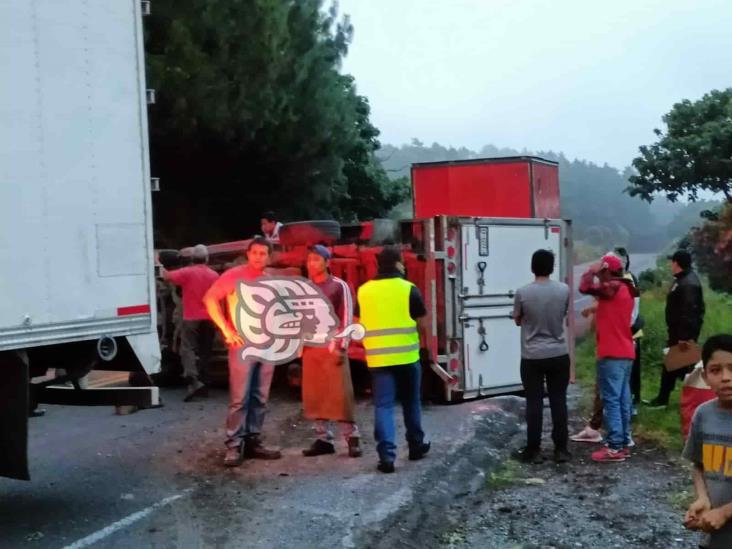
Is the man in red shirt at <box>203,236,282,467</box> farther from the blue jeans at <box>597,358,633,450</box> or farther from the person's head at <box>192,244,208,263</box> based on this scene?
the person's head at <box>192,244,208,263</box>

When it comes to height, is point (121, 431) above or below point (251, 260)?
below

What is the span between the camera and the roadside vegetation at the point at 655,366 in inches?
320

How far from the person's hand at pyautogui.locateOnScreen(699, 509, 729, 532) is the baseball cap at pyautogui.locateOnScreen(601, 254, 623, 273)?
436 centimetres

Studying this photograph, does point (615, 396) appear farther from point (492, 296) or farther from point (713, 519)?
point (713, 519)

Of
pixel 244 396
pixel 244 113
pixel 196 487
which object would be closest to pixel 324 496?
pixel 196 487

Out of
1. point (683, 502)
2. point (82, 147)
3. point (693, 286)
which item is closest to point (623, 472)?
point (683, 502)

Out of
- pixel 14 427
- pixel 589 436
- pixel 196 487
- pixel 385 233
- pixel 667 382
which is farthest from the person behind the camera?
pixel 385 233

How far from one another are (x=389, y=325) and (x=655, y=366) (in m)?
7.11

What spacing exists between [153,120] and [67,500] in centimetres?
854

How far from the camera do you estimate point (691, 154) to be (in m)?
21.5

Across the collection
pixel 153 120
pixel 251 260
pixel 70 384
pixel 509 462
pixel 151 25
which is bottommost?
pixel 509 462

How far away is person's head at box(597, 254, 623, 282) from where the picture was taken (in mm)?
7289

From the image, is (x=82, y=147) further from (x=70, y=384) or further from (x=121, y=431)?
(x=121, y=431)

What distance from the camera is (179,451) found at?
738 cm
